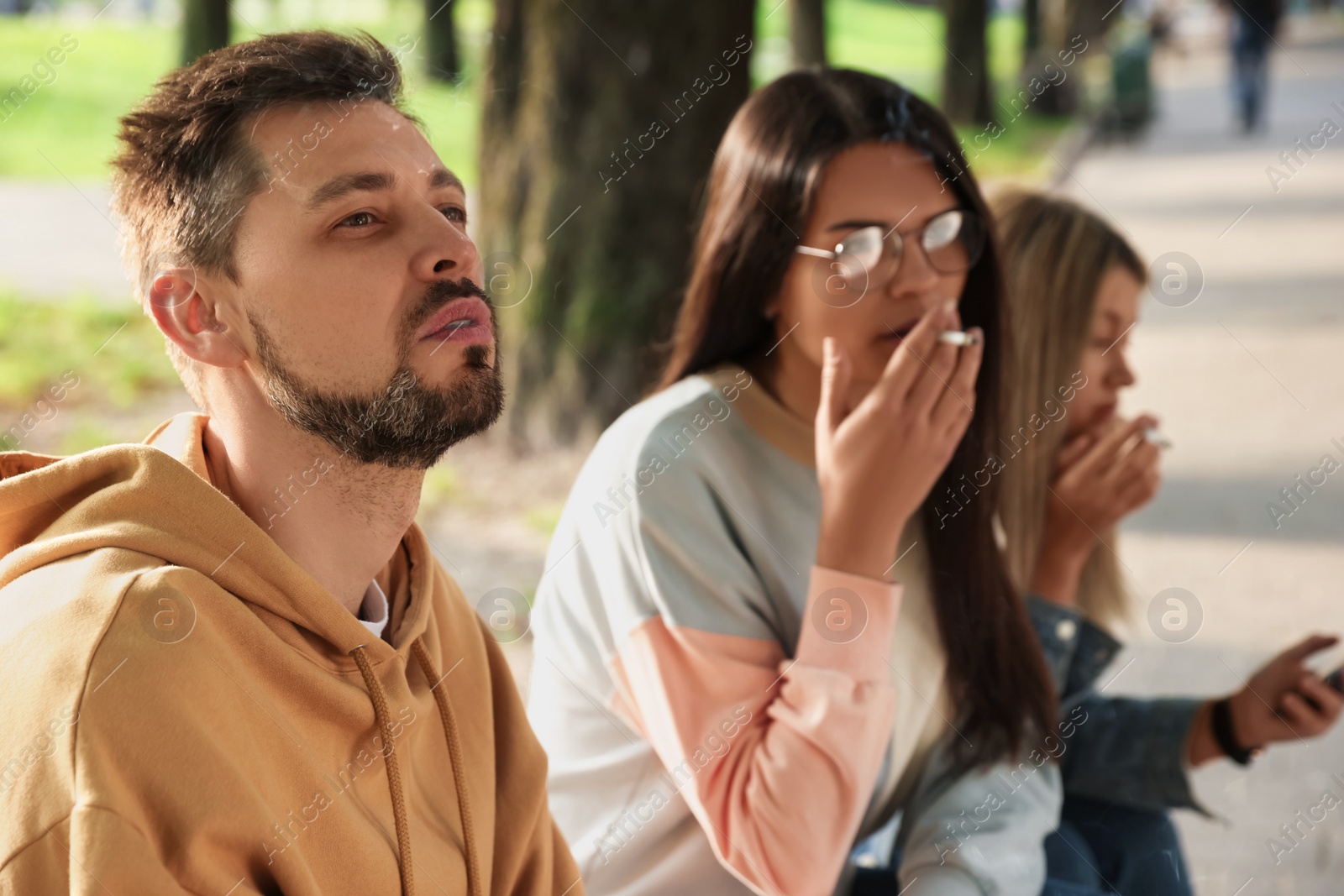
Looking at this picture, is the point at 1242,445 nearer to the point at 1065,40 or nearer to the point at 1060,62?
the point at 1060,62

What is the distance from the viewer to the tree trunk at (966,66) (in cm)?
1343

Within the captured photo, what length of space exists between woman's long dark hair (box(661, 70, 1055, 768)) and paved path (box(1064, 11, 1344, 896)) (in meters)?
1.29

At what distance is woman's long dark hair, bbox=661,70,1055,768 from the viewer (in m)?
2.28

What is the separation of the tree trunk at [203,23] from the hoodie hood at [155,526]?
266 inches

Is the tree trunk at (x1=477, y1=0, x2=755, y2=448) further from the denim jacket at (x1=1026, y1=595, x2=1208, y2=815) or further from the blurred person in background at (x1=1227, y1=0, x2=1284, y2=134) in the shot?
the blurred person in background at (x1=1227, y1=0, x2=1284, y2=134)

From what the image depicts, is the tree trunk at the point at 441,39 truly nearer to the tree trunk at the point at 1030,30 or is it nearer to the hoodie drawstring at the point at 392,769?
the tree trunk at the point at 1030,30

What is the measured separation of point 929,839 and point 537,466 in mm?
3547

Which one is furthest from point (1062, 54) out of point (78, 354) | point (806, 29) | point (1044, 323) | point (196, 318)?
point (196, 318)

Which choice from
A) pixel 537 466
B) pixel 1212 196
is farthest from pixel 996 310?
pixel 1212 196

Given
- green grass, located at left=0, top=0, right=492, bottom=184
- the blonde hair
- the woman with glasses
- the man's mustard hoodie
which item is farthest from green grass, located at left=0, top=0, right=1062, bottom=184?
the man's mustard hoodie

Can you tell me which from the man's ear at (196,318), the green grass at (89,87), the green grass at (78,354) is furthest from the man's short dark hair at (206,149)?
the green grass at (89,87)

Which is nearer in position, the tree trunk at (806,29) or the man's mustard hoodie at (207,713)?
the man's mustard hoodie at (207,713)

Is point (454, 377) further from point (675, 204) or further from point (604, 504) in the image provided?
point (675, 204)

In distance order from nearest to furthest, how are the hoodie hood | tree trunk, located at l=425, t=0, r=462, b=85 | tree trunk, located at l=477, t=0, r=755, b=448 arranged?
1. the hoodie hood
2. tree trunk, located at l=477, t=0, r=755, b=448
3. tree trunk, located at l=425, t=0, r=462, b=85
